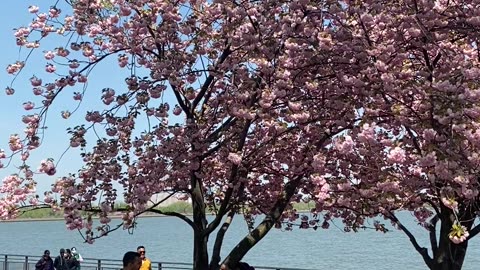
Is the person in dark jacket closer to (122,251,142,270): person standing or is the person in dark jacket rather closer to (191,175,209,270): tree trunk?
(191,175,209,270): tree trunk

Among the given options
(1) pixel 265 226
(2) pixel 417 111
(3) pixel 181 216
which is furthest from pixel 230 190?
(2) pixel 417 111

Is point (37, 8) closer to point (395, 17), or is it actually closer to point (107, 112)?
point (107, 112)

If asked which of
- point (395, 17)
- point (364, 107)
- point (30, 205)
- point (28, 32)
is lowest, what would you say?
point (30, 205)

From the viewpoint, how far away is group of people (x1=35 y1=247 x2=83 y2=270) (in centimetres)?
2139

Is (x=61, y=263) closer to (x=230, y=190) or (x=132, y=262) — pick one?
(x=230, y=190)

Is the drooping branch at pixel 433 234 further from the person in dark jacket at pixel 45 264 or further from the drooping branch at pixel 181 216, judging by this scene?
the person in dark jacket at pixel 45 264

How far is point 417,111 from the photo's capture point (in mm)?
8641

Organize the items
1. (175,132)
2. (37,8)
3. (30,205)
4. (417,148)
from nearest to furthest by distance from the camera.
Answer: (417,148)
(175,132)
(30,205)
(37,8)

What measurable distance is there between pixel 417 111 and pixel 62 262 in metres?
16.0

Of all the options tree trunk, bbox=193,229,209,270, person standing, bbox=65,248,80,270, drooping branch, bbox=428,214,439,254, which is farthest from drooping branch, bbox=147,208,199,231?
person standing, bbox=65,248,80,270

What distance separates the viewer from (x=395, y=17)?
923 centimetres

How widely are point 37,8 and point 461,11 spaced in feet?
22.8

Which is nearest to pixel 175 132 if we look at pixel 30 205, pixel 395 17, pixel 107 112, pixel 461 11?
pixel 107 112

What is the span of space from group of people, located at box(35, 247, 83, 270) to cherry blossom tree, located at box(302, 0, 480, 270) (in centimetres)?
1341
